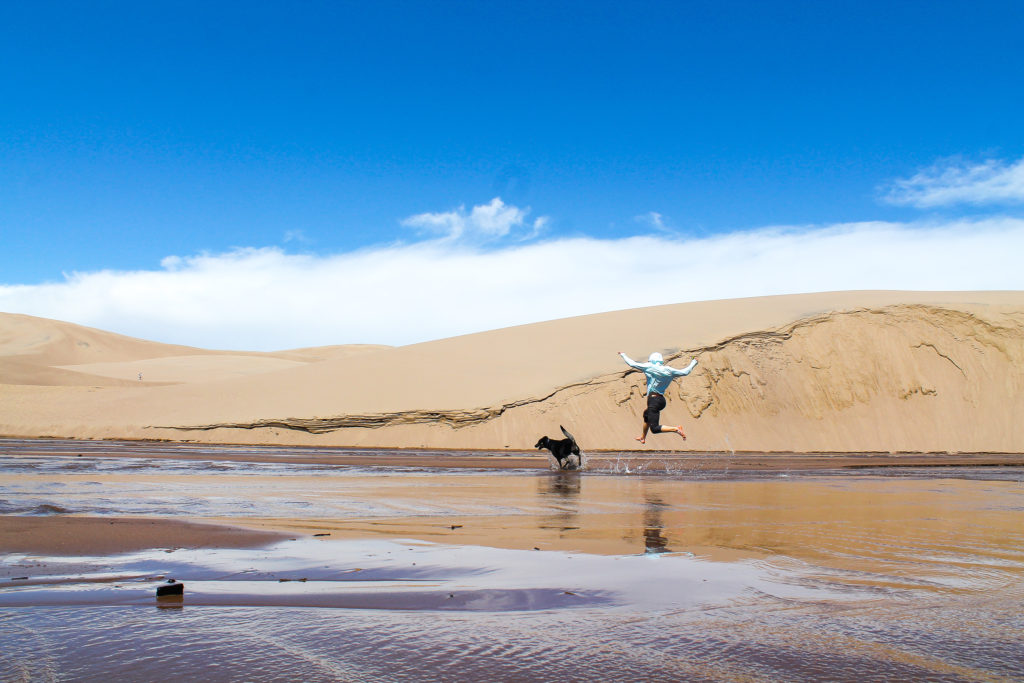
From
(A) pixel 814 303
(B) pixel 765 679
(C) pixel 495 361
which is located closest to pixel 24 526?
(B) pixel 765 679

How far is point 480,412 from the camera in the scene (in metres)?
35.6

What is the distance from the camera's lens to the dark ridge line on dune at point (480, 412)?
35.8 metres

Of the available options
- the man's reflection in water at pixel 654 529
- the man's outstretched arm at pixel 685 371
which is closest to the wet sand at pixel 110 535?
the man's reflection in water at pixel 654 529

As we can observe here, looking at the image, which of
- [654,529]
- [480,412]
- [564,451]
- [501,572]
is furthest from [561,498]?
[480,412]

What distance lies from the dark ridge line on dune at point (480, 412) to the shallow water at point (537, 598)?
1003 inches

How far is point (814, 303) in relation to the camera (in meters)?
45.1

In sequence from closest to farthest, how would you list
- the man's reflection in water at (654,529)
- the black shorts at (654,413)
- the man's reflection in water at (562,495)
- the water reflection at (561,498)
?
1. the man's reflection in water at (654,529)
2. the water reflection at (561,498)
3. the man's reflection in water at (562,495)
4. the black shorts at (654,413)

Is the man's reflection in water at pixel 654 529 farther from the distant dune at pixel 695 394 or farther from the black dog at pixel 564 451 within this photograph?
the distant dune at pixel 695 394

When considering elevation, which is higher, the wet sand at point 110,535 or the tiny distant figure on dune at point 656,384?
the tiny distant figure on dune at point 656,384

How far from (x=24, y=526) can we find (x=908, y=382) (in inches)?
1520

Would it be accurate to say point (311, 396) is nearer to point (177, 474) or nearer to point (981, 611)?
point (177, 474)

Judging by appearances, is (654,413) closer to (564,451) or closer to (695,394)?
(564,451)

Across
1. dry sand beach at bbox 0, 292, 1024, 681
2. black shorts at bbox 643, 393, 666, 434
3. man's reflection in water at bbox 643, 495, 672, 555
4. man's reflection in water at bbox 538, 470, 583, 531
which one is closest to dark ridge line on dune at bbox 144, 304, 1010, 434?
dry sand beach at bbox 0, 292, 1024, 681

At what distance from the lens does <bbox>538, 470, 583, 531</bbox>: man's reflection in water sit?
346 inches
